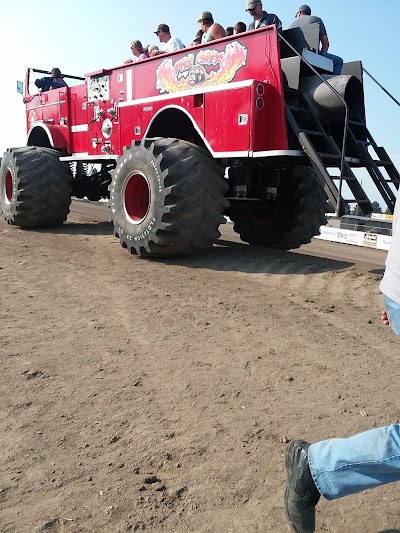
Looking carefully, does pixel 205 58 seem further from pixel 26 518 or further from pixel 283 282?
pixel 26 518

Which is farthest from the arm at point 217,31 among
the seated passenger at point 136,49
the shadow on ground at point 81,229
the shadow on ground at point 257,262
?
the shadow on ground at point 81,229

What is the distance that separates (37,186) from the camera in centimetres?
903

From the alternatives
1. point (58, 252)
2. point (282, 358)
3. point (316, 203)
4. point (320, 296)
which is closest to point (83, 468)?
point (282, 358)

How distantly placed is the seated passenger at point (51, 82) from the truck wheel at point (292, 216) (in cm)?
513

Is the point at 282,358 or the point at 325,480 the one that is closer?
the point at 325,480

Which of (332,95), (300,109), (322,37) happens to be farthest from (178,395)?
(322,37)

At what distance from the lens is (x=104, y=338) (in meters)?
3.97

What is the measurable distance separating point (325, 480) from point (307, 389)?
4.06 feet

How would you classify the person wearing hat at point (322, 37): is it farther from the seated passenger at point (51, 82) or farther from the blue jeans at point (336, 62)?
the seated passenger at point (51, 82)

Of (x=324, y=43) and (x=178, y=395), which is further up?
(x=324, y=43)

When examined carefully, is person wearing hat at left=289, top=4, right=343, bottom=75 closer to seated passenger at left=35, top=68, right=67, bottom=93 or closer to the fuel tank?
the fuel tank

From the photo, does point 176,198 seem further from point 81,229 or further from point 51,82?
point 51,82

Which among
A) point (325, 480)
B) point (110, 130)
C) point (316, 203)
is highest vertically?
point (110, 130)

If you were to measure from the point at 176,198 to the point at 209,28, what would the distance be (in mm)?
2721
